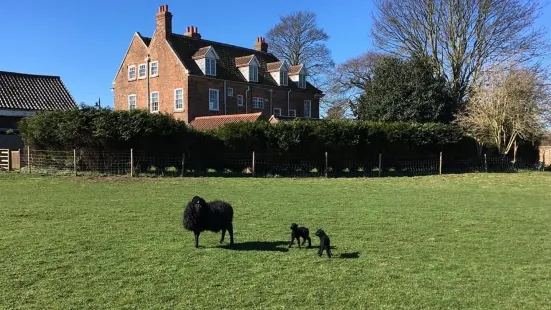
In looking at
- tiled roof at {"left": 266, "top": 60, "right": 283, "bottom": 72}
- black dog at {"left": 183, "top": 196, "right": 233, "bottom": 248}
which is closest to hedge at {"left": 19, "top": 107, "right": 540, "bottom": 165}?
black dog at {"left": 183, "top": 196, "right": 233, "bottom": 248}

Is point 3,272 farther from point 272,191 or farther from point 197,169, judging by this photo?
point 197,169

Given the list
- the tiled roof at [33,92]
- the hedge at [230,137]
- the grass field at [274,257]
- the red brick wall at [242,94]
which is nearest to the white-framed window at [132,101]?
the tiled roof at [33,92]

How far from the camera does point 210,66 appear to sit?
3919 cm

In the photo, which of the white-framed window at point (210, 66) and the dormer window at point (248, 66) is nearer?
the white-framed window at point (210, 66)

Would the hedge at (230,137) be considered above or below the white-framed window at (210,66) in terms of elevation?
below

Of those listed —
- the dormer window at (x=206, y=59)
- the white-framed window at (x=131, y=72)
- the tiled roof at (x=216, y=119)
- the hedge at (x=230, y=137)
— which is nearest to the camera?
the hedge at (x=230, y=137)

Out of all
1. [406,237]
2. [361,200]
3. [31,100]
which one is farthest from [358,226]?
[31,100]

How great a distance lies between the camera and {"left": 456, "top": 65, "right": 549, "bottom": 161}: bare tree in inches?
1143

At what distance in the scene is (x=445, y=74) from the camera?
124 feet

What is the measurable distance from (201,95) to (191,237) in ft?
102

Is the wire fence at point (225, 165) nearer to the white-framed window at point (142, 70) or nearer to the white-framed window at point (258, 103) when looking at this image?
the white-framed window at point (142, 70)

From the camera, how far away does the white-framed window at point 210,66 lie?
38.8 m

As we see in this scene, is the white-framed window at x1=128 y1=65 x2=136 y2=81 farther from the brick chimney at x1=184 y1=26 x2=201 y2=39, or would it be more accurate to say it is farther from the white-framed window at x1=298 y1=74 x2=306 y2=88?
the white-framed window at x1=298 y1=74 x2=306 y2=88

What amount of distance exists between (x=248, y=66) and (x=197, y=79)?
5.99 meters
